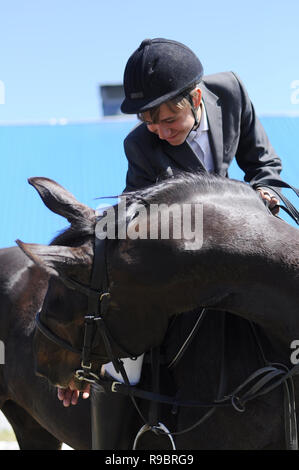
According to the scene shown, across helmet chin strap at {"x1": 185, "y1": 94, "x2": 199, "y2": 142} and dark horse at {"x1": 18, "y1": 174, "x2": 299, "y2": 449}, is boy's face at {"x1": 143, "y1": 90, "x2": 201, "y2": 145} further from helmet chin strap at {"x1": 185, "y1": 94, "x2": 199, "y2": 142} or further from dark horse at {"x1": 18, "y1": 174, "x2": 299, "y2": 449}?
dark horse at {"x1": 18, "y1": 174, "x2": 299, "y2": 449}

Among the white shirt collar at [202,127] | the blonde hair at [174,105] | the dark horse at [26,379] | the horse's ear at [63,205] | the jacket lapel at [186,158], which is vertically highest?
the blonde hair at [174,105]

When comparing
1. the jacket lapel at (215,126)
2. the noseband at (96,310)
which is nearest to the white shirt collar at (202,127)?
the jacket lapel at (215,126)

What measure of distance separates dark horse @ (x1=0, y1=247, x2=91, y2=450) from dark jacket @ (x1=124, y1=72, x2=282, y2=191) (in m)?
1.27

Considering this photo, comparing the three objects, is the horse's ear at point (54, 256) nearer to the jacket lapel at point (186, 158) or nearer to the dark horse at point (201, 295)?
the dark horse at point (201, 295)

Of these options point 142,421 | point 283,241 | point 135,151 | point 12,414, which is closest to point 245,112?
point 135,151

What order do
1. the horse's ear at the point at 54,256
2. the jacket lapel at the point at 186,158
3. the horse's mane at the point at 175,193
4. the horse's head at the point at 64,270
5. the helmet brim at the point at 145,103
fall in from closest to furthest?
1. the horse's ear at the point at 54,256
2. the horse's head at the point at 64,270
3. the horse's mane at the point at 175,193
4. the helmet brim at the point at 145,103
5. the jacket lapel at the point at 186,158

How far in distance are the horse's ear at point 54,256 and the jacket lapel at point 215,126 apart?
41.3 inches

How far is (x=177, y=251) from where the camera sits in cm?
255

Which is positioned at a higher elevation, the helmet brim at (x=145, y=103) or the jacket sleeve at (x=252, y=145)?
the helmet brim at (x=145, y=103)

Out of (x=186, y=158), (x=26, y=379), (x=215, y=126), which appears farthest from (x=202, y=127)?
Answer: (x=26, y=379)

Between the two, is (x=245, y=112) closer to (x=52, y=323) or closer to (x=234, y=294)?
(x=234, y=294)

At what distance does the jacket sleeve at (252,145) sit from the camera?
343 centimetres

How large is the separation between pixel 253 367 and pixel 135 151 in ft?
4.34

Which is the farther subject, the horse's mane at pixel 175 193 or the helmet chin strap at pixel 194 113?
the helmet chin strap at pixel 194 113
